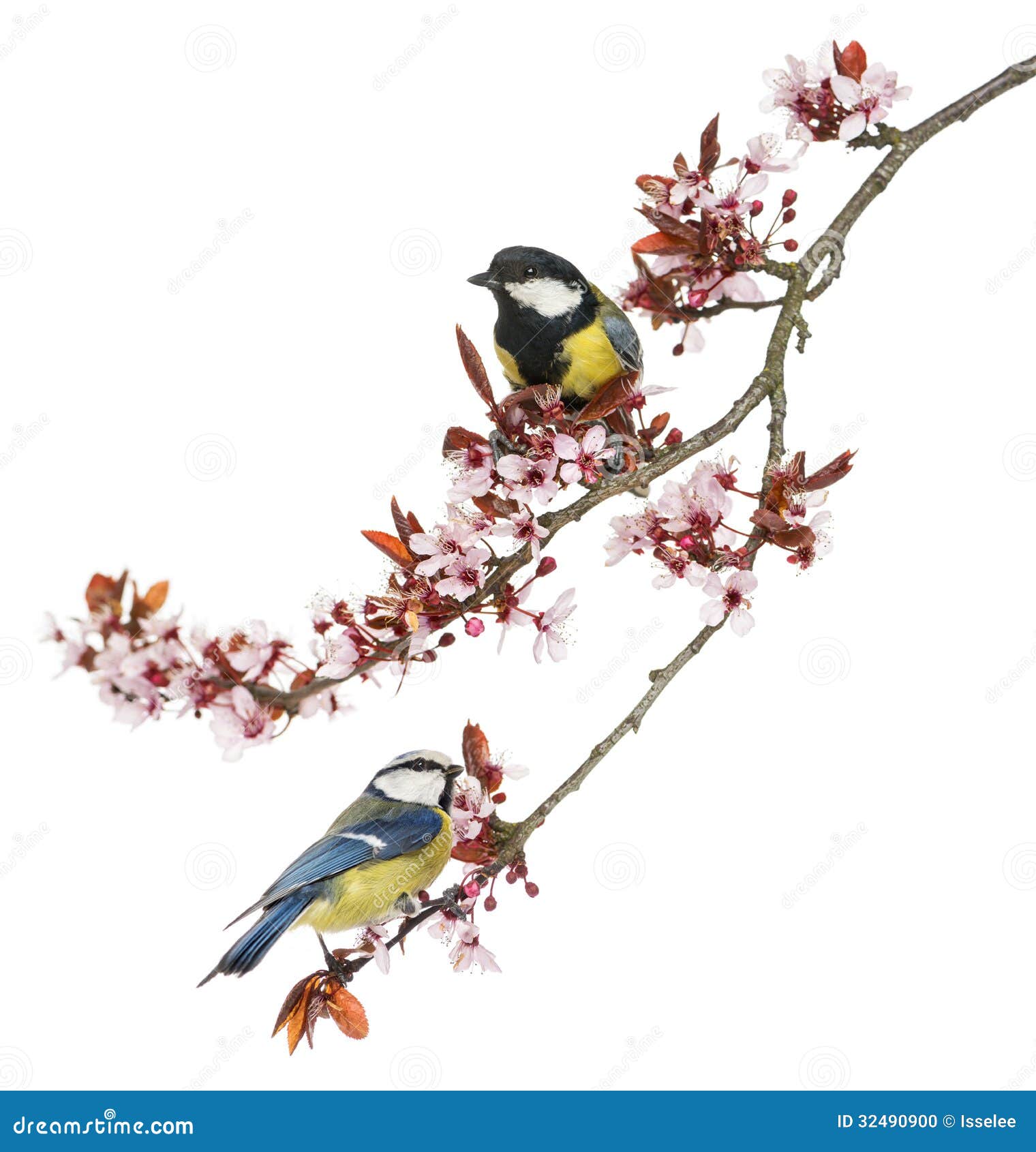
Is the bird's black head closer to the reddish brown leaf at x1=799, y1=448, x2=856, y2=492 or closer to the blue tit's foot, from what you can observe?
the reddish brown leaf at x1=799, y1=448, x2=856, y2=492

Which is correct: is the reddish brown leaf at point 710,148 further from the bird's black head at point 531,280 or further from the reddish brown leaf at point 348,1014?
the reddish brown leaf at point 348,1014

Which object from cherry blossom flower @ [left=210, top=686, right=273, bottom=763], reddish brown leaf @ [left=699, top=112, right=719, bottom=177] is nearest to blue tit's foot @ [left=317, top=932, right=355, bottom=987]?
cherry blossom flower @ [left=210, top=686, right=273, bottom=763]

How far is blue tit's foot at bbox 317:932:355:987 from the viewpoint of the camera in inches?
84.7

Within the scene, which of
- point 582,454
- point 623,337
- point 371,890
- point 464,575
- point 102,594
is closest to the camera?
point 102,594

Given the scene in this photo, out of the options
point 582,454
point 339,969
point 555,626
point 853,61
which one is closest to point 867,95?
point 853,61

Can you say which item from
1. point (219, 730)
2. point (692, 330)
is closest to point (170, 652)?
point (219, 730)

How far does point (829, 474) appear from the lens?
2.17 metres

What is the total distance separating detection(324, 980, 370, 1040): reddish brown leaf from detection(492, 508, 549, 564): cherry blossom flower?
2.85 feet

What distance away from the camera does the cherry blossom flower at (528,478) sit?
2135 millimetres

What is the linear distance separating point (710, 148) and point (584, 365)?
0.53 metres

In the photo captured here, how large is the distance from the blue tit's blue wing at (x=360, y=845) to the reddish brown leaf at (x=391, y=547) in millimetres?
691

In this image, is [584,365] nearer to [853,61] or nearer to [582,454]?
[582,454]

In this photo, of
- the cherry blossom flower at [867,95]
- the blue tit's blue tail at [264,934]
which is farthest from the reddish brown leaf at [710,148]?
the blue tit's blue tail at [264,934]

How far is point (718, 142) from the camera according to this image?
8.02 ft
